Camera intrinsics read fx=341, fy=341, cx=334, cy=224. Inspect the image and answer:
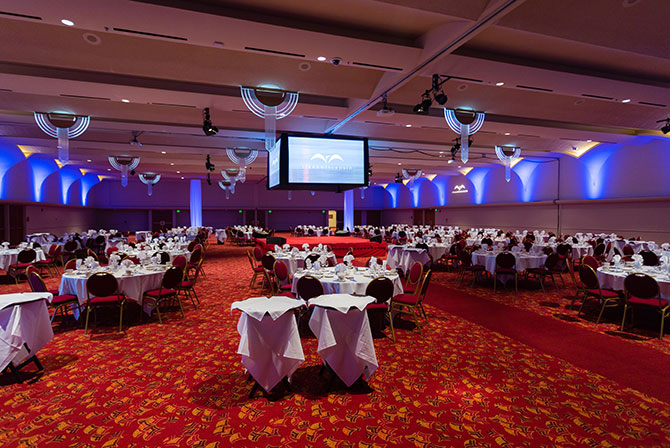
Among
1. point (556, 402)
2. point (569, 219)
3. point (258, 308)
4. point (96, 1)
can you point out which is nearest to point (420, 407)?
point (556, 402)

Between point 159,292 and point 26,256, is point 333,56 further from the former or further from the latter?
point 26,256

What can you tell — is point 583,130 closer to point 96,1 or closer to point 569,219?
point 569,219

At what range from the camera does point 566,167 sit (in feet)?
53.8

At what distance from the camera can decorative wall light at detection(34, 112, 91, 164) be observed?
27.9 feet

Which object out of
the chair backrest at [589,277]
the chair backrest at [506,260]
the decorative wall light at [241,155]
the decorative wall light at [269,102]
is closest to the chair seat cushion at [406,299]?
the chair backrest at [589,277]

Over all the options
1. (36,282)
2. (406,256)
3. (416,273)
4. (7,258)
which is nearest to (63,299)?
(36,282)

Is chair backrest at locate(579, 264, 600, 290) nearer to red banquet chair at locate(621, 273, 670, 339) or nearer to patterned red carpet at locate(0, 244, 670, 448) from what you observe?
red banquet chair at locate(621, 273, 670, 339)

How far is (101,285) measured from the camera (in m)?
5.20

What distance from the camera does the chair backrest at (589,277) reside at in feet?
18.9

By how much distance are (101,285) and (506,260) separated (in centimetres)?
818

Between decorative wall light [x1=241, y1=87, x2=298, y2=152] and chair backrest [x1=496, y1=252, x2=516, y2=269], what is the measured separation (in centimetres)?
595

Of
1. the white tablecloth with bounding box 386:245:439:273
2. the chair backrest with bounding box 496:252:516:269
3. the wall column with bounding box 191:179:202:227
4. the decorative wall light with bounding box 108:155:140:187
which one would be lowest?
the white tablecloth with bounding box 386:245:439:273

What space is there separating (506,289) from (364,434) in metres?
6.88

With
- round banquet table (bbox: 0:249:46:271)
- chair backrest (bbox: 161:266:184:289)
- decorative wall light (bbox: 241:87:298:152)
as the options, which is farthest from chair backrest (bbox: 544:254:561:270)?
round banquet table (bbox: 0:249:46:271)
